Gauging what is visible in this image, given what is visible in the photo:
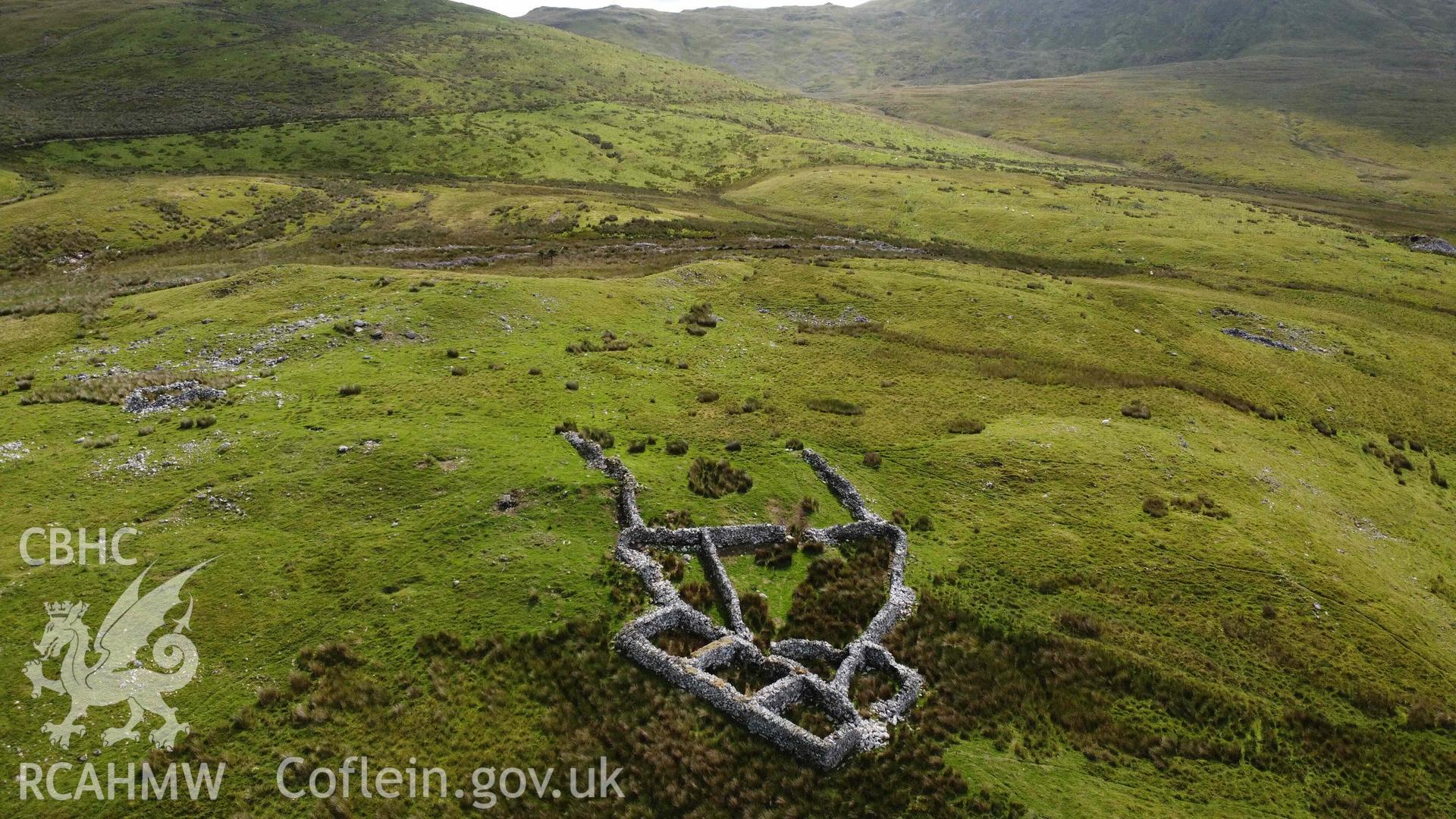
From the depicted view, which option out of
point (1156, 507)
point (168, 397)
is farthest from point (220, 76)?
point (1156, 507)

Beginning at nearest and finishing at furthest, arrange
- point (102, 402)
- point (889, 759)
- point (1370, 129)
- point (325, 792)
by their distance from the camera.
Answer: point (325, 792) < point (889, 759) < point (102, 402) < point (1370, 129)

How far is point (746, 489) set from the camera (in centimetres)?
3212

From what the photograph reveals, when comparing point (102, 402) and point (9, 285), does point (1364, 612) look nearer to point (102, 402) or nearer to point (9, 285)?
point (102, 402)

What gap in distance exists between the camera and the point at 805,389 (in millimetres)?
44781

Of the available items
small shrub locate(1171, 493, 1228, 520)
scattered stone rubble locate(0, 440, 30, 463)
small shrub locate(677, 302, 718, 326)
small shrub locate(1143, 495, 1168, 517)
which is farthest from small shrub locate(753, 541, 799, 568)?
scattered stone rubble locate(0, 440, 30, 463)

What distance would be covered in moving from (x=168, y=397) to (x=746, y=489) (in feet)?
105

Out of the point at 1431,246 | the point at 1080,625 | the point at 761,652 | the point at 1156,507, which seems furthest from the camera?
the point at 1431,246

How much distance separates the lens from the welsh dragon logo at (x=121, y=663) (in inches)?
730

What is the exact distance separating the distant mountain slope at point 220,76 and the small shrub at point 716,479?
15338 centimetres

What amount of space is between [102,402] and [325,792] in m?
29.5

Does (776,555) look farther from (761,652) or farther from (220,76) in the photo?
(220,76)

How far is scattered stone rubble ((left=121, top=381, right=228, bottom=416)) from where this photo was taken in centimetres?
3312

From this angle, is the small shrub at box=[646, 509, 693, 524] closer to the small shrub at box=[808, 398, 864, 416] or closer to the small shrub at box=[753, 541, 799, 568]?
the small shrub at box=[753, 541, 799, 568]

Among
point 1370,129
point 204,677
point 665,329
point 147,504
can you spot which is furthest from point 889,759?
point 1370,129
